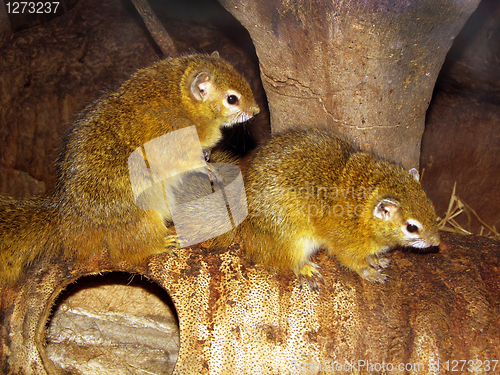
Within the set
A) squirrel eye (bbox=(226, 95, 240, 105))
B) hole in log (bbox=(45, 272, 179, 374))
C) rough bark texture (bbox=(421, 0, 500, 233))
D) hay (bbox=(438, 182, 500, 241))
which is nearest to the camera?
squirrel eye (bbox=(226, 95, 240, 105))

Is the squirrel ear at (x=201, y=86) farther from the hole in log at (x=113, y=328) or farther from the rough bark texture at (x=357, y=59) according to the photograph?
the hole in log at (x=113, y=328)

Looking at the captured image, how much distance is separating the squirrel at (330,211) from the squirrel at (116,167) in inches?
21.7

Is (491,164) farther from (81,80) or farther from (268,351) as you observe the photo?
(81,80)

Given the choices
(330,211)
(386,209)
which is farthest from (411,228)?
(330,211)

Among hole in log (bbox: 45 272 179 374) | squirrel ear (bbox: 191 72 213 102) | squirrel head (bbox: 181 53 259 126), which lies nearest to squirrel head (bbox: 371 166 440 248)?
squirrel head (bbox: 181 53 259 126)

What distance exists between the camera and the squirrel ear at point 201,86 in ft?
10.8

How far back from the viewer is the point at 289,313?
8.88 ft

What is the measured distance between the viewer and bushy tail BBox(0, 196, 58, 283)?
2924 millimetres

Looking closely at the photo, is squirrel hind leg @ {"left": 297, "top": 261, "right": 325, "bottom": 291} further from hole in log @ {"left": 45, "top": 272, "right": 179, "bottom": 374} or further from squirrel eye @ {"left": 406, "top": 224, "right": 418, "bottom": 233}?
hole in log @ {"left": 45, "top": 272, "right": 179, "bottom": 374}

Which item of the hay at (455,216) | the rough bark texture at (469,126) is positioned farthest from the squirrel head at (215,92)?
the hay at (455,216)

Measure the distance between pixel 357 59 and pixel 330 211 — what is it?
111 centimetres

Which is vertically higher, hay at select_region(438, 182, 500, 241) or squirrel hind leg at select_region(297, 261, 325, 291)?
squirrel hind leg at select_region(297, 261, 325, 291)

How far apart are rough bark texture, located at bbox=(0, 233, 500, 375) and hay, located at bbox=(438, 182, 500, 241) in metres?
1.76

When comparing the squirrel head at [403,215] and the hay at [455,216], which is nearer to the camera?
Result: the squirrel head at [403,215]
